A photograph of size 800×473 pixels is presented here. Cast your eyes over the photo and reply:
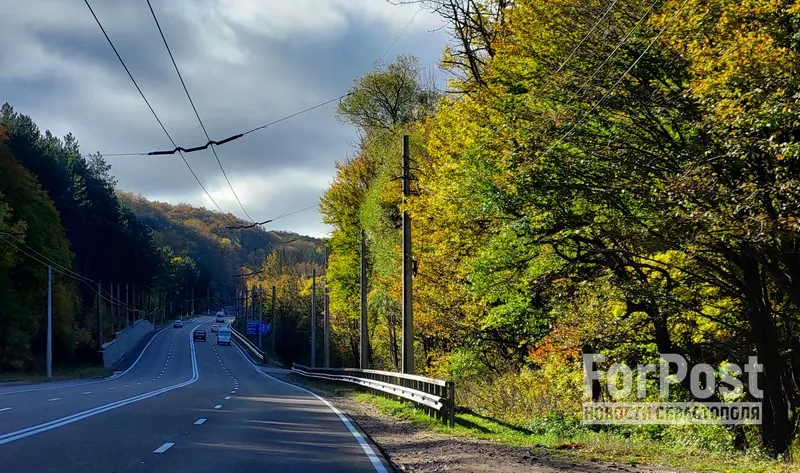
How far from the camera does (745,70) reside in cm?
1108

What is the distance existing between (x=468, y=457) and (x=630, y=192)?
6192 millimetres

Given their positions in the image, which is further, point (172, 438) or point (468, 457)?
point (172, 438)

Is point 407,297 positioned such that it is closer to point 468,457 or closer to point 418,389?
point 418,389

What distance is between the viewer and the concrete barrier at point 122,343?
7738 centimetres

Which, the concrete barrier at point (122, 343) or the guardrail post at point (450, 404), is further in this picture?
the concrete barrier at point (122, 343)

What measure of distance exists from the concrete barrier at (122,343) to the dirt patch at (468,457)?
66.3 meters

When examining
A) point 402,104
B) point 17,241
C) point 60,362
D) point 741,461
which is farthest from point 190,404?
point 60,362

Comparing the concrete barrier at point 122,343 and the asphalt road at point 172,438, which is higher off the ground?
the asphalt road at point 172,438

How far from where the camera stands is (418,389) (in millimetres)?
21828

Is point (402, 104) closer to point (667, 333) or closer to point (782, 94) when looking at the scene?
point (667, 333)

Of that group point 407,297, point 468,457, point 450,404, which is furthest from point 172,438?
point 407,297

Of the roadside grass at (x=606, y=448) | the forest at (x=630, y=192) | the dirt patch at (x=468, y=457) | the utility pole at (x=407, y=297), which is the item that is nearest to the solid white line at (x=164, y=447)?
the dirt patch at (x=468, y=457)

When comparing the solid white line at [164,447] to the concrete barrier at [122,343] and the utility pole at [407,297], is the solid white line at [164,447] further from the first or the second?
the concrete barrier at [122,343]

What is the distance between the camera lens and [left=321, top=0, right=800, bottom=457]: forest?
38.5 ft
